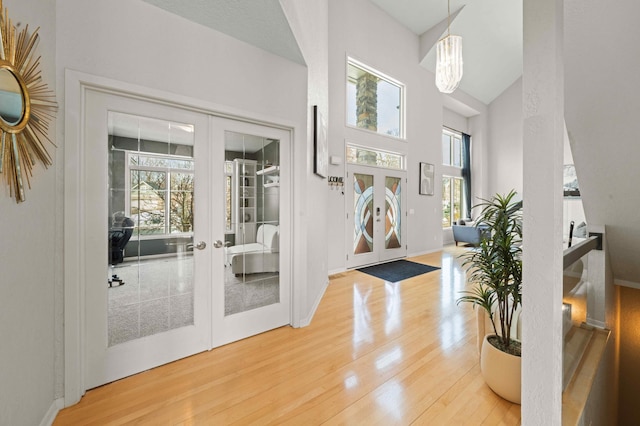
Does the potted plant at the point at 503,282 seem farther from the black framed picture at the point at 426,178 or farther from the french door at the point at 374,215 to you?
the black framed picture at the point at 426,178

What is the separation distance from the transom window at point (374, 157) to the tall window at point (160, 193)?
3.35 metres

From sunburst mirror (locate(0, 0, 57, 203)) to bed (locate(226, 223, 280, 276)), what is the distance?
4.40ft

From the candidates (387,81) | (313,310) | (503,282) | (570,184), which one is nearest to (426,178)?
(387,81)

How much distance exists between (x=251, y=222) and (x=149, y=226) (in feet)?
2.65

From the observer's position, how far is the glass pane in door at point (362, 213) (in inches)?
198

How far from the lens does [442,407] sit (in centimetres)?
160

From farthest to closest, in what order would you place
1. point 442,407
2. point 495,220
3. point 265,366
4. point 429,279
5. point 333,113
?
point 333,113
point 429,279
point 265,366
point 495,220
point 442,407

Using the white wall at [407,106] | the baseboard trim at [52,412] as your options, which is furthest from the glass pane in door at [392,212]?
the baseboard trim at [52,412]

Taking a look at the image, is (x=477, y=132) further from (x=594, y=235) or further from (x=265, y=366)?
(x=265, y=366)

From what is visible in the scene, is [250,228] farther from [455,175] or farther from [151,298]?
[455,175]

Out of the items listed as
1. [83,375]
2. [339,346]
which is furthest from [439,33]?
[83,375]

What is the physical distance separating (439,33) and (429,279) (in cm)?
550

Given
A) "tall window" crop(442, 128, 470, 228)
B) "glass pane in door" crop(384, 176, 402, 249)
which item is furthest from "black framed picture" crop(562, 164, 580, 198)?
"glass pane in door" crop(384, 176, 402, 249)

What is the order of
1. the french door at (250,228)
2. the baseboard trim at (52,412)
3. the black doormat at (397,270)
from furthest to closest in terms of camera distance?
the black doormat at (397,270)
the french door at (250,228)
the baseboard trim at (52,412)
